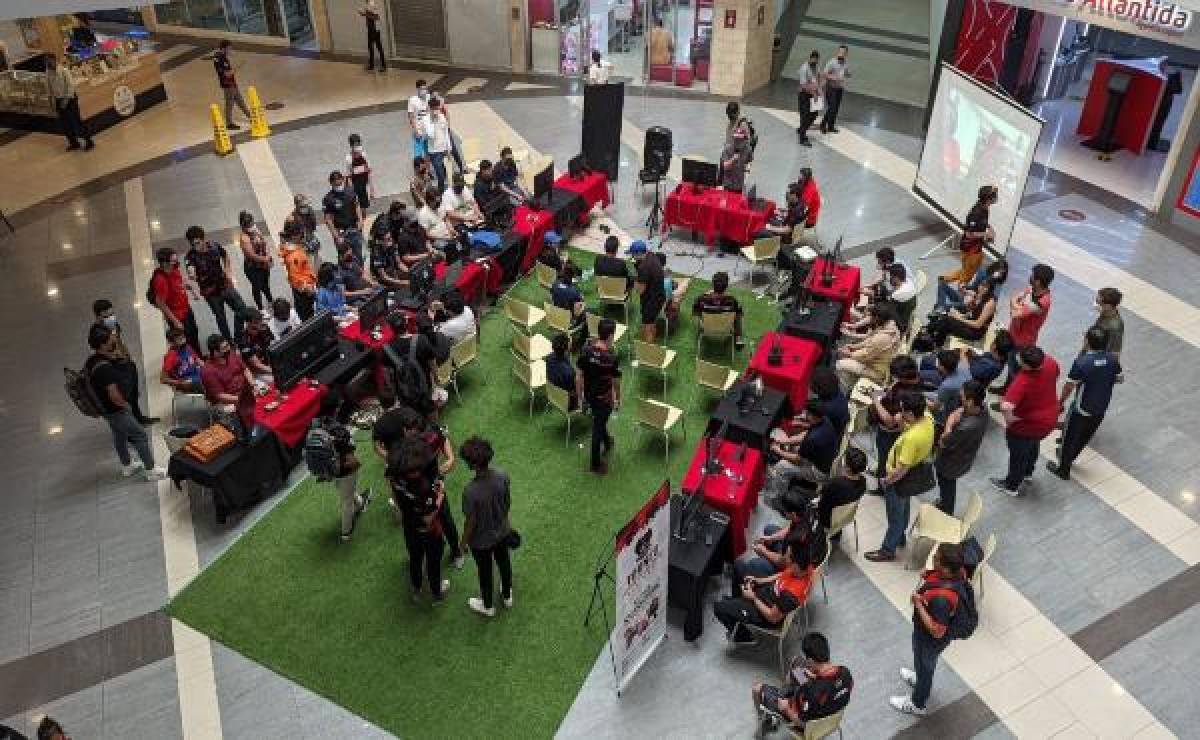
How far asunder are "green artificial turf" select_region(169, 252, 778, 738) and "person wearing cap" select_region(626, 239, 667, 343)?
1.25 m

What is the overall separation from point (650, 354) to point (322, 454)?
3698 millimetres

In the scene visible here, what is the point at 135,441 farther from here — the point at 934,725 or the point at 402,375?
the point at 934,725

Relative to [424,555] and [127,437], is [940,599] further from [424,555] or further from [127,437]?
[127,437]

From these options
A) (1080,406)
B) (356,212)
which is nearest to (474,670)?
(1080,406)

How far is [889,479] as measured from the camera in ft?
24.4

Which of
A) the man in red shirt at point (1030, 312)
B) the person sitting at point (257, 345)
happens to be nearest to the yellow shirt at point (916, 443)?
the man in red shirt at point (1030, 312)

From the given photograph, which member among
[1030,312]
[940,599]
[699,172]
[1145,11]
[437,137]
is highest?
[1145,11]

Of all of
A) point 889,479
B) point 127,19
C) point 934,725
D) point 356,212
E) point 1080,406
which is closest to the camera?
point 934,725

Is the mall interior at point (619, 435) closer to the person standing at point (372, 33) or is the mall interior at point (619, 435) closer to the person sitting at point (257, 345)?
the person sitting at point (257, 345)

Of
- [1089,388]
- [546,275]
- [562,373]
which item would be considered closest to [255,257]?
[546,275]

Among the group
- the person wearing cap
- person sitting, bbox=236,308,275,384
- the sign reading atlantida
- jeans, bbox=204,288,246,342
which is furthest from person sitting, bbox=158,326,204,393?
the sign reading atlantida

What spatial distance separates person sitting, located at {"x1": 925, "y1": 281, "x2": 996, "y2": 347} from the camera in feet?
31.3

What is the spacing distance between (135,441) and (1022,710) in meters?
8.04

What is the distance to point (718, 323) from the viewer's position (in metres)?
10.0
